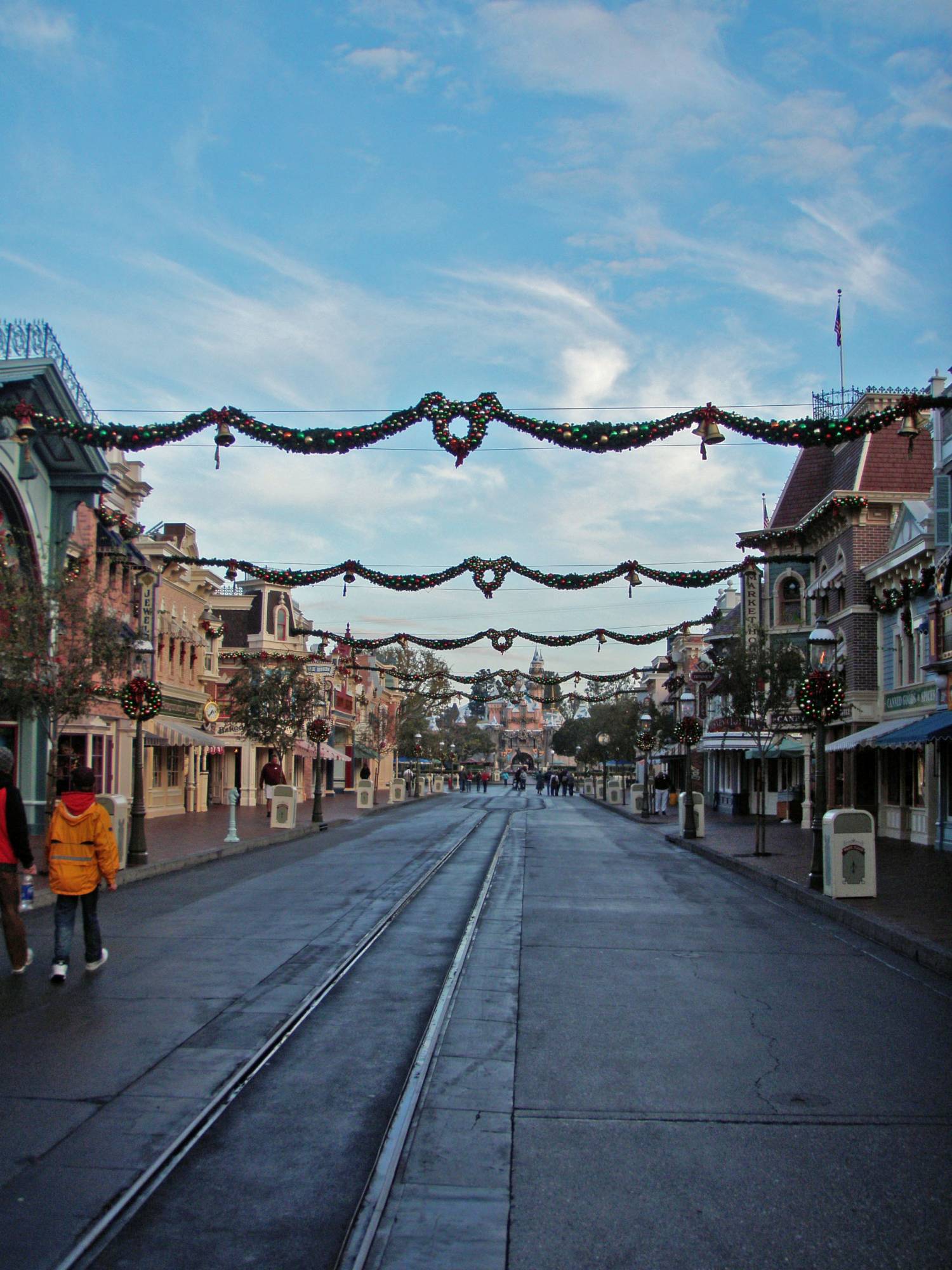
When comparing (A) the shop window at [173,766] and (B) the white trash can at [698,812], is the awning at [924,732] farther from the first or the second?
(A) the shop window at [173,766]

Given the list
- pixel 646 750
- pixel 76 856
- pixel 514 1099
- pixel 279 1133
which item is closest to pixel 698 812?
pixel 646 750

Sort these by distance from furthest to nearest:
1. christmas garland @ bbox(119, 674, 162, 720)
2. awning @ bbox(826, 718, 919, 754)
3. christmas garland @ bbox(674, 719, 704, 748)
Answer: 1. christmas garland @ bbox(674, 719, 704, 748)
2. awning @ bbox(826, 718, 919, 754)
3. christmas garland @ bbox(119, 674, 162, 720)

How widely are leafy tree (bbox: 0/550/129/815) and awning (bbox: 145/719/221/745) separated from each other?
1676cm

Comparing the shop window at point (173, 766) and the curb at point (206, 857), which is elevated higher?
the shop window at point (173, 766)

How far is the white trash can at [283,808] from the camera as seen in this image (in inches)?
1291

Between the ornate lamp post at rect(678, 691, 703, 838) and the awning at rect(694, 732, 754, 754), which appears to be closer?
the ornate lamp post at rect(678, 691, 703, 838)

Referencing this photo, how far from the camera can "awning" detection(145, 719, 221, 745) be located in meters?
37.7

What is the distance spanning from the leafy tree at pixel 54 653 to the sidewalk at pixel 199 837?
2048 mm

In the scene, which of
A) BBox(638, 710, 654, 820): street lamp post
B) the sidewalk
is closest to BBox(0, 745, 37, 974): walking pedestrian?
the sidewalk

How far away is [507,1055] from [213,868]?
594 inches

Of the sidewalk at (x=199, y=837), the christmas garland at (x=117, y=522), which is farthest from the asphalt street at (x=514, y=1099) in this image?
the christmas garland at (x=117, y=522)

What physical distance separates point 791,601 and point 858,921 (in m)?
29.8

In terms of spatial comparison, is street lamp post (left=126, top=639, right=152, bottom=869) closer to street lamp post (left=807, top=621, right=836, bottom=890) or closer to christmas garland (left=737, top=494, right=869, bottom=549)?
street lamp post (left=807, top=621, right=836, bottom=890)

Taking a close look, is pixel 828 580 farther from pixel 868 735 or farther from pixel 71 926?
pixel 71 926
